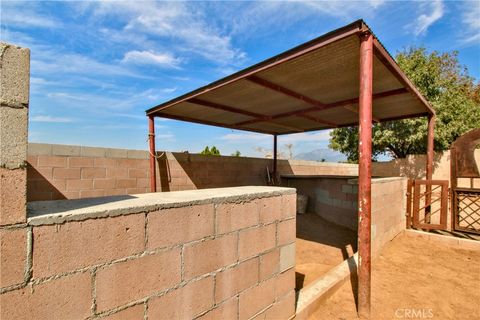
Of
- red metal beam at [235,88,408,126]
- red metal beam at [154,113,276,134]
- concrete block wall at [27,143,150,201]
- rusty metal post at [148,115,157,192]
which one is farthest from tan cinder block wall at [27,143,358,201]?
red metal beam at [235,88,408,126]

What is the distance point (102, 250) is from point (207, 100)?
4.72m

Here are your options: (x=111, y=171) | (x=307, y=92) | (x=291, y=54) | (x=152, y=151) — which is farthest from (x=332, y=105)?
(x=111, y=171)

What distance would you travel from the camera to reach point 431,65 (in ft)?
37.5

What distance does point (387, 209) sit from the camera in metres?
5.09

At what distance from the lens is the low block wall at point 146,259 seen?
113cm

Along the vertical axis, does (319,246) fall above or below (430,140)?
below

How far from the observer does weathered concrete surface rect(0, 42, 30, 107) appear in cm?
105

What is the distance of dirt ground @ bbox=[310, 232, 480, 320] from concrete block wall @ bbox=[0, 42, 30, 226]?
9.75ft

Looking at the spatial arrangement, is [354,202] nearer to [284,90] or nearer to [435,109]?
[284,90]

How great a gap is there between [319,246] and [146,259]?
180 inches

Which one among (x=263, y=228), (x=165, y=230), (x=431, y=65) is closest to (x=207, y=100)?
(x=263, y=228)

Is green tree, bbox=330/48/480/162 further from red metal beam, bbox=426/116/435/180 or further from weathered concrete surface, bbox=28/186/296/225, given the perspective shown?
weathered concrete surface, bbox=28/186/296/225

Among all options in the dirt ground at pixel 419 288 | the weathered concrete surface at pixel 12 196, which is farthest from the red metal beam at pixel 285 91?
the weathered concrete surface at pixel 12 196

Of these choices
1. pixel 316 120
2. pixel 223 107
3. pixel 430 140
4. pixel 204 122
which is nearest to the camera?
pixel 223 107
